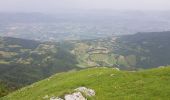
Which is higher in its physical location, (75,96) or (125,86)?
(75,96)

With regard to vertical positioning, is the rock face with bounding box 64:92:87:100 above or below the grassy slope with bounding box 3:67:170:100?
above

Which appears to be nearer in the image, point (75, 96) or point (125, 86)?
point (75, 96)

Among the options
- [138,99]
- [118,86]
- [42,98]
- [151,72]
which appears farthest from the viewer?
[151,72]

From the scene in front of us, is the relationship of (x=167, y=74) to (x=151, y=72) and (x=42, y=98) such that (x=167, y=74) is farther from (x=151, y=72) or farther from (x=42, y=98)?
(x=42, y=98)

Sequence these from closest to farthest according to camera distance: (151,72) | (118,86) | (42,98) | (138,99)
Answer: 1. (138,99)
2. (42,98)
3. (118,86)
4. (151,72)

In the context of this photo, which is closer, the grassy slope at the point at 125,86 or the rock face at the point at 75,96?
the rock face at the point at 75,96

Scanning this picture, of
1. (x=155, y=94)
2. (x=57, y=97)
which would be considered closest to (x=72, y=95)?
(x=57, y=97)

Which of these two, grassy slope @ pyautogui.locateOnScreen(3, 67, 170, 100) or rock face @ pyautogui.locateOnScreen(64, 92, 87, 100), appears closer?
rock face @ pyautogui.locateOnScreen(64, 92, 87, 100)

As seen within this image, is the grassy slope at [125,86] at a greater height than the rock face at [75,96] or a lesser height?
lesser

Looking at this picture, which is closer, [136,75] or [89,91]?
[89,91]

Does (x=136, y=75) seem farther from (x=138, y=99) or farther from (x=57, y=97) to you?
(x=57, y=97)
